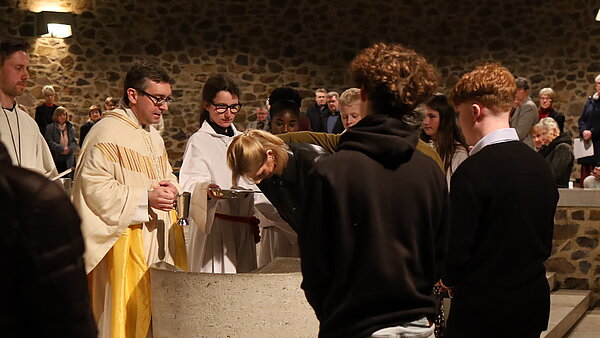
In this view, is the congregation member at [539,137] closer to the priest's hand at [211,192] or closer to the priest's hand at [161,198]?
the priest's hand at [211,192]

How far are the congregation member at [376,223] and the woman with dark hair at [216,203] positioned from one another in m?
1.93

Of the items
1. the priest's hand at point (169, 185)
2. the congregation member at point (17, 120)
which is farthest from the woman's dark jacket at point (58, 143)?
the priest's hand at point (169, 185)

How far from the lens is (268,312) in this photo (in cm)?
309

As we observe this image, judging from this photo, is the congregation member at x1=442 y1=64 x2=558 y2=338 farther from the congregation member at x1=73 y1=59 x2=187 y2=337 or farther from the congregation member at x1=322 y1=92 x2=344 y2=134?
the congregation member at x1=322 y1=92 x2=344 y2=134

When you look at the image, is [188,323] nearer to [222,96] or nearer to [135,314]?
[135,314]

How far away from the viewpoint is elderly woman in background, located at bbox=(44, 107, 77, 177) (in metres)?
12.3

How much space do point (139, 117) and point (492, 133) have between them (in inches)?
69.2

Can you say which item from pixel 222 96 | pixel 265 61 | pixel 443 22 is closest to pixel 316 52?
pixel 265 61

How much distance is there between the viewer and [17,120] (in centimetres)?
456

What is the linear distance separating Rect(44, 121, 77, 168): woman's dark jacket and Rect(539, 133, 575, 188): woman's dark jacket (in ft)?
22.3

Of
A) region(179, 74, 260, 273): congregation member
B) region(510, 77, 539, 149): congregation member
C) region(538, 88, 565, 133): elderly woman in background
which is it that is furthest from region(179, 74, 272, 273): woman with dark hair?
region(538, 88, 565, 133): elderly woman in background

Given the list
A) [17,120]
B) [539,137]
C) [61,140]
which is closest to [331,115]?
[61,140]

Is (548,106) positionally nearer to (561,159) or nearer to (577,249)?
(561,159)

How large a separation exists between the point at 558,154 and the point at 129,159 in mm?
5346
